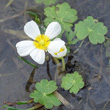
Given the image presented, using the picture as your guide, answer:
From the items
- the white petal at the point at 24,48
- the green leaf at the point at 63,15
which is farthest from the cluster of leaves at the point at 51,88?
the green leaf at the point at 63,15

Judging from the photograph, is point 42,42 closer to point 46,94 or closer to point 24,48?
point 24,48

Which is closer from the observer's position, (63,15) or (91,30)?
(91,30)

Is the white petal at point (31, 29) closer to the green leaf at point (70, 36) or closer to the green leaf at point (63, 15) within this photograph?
the green leaf at point (70, 36)

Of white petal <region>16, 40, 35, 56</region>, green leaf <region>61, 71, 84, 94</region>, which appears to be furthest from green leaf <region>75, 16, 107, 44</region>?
white petal <region>16, 40, 35, 56</region>

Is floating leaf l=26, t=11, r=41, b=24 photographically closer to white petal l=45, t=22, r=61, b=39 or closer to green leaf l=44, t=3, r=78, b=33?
green leaf l=44, t=3, r=78, b=33

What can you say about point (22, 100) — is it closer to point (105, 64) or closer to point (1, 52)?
point (1, 52)

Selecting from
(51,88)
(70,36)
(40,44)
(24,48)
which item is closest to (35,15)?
(70,36)
